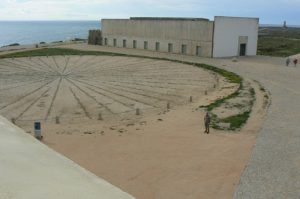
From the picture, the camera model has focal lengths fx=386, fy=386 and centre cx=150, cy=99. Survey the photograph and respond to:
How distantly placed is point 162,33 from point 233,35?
32.2ft

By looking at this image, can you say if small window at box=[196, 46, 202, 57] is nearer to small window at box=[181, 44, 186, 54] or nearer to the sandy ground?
small window at box=[181, 44, 186, 54]

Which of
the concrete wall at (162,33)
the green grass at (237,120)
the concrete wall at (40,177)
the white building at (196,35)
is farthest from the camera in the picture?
the concrete wall at (162,33)

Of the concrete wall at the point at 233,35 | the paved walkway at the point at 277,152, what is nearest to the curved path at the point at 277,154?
the paved walkway at the point at 277,152

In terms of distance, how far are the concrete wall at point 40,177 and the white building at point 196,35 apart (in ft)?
124

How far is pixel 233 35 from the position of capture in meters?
48.5

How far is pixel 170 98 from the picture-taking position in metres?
27.4

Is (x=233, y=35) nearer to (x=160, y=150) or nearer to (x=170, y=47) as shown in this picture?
(x=170, y=47)

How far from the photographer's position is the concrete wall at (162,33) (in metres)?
47.9

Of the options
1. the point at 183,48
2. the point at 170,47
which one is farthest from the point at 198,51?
the point at 170,47

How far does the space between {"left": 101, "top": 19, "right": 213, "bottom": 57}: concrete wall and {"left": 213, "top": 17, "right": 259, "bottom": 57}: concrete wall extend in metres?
1.00

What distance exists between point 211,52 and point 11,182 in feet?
135

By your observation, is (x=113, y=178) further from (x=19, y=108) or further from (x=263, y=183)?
(x=19, y=108)

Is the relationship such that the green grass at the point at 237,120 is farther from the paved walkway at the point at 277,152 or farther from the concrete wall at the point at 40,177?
the concrete wall at the point at 40,177

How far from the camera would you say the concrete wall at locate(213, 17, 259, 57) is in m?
47.1
